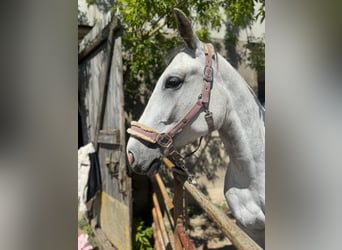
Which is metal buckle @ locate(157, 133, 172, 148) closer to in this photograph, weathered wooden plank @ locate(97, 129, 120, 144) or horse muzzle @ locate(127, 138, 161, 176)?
horse muzzle @ locate(127, 138, 161, 176)

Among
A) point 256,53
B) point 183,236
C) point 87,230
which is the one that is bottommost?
point 87,230

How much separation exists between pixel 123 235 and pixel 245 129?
1.14 m

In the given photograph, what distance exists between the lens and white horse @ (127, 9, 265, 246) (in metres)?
1.19

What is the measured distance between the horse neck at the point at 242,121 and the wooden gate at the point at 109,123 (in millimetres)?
819

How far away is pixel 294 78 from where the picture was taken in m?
0.32

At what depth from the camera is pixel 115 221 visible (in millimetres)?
2029

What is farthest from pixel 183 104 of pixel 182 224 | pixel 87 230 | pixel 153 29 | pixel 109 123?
pixel 87 230

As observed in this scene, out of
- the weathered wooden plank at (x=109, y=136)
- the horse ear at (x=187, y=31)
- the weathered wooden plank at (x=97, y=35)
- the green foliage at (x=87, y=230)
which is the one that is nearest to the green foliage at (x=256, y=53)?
the weathered wooden plank at (x=97, y=35)

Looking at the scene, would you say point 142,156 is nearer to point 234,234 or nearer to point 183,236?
point 183,236

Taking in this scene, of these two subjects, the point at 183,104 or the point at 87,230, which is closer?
the point at 183,104

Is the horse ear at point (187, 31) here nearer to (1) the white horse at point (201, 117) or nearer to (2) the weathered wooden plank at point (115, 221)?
(1) the white horse at point (201, 117)

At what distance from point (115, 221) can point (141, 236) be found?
28 centimetres

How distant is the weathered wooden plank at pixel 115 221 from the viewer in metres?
1.81

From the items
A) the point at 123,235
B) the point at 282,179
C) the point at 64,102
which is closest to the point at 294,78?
the point at 282,179
